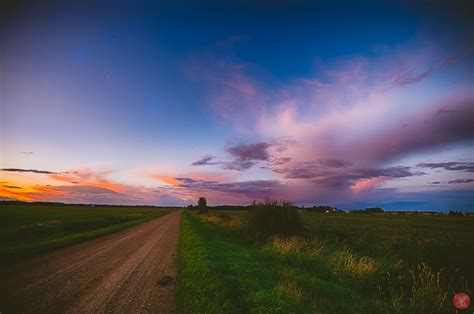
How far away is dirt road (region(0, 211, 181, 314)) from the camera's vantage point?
707 centimetres

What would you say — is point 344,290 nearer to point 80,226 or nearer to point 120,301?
point 120,301

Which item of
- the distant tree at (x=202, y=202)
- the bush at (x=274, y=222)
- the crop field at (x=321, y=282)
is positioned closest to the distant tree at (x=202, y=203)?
the distant tree at (x=202, y=202)

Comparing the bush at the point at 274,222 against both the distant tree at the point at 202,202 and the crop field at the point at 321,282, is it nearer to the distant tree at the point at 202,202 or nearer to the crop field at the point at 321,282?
the crop field at the point at 321,282

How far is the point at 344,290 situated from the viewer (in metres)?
9.45

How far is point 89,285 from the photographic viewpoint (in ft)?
29.2

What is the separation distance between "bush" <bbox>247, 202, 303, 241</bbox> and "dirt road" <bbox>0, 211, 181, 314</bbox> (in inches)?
452

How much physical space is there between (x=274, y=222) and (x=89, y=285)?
16888 mm

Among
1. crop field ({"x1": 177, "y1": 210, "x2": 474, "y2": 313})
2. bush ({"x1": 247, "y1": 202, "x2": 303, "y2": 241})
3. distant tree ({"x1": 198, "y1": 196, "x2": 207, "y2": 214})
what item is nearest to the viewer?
crop field ({"x1": 177, "y1": 210, "x2": 474, "y2": 313})

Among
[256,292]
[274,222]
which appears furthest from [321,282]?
[274,222]

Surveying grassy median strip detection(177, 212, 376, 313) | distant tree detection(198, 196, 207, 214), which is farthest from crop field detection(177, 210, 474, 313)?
distant tree detection(198, 196, 207, 214)

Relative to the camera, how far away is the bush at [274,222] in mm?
22906

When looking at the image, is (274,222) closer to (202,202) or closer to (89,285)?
(89,285)

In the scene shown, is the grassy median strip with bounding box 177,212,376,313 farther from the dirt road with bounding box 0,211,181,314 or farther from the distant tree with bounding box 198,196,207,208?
the distant tree with bounding box 198,196,207,208

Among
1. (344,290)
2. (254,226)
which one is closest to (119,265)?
(344,290)
